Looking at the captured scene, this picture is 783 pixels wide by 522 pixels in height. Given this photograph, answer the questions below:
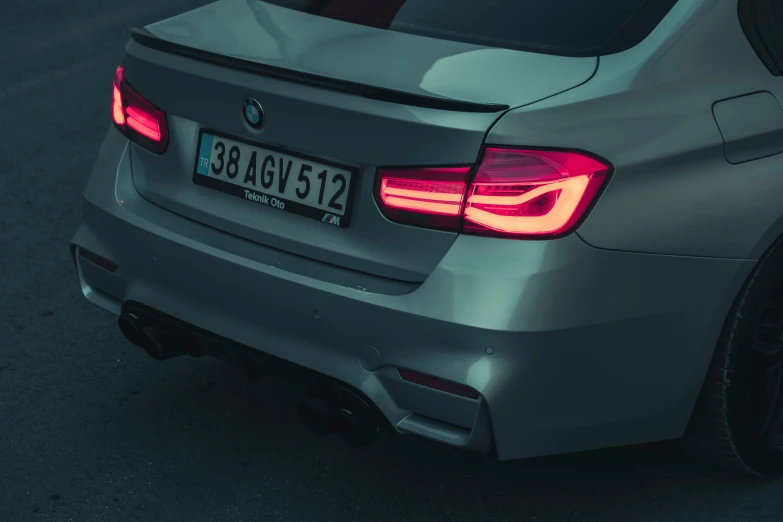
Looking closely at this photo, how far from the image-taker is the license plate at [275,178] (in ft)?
9.96

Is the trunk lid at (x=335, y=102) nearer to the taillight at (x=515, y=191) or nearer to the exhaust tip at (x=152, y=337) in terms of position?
the taillight at (x=515, y=191)

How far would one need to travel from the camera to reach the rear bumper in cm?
286

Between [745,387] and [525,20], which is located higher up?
[525,20]

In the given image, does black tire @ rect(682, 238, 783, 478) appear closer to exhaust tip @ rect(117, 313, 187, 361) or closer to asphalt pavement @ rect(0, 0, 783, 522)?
asphalt pavement @ rect(0, 0, 783, 522)

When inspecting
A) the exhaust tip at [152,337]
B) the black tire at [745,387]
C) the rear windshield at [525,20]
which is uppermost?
the rear windshield at [525,20]

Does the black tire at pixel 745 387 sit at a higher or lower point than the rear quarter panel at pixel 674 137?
lower

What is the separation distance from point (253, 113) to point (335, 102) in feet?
0.87

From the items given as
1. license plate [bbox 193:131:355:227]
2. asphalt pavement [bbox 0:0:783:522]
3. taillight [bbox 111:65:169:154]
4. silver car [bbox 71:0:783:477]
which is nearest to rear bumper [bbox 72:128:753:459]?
silver car [bbox 71:0:783:477]

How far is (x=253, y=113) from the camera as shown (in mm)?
3125

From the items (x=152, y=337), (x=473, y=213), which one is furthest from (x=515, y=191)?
(x=152, y=337)

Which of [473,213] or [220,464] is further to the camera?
[220,464]

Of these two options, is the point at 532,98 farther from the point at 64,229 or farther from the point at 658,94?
the point at 64,229

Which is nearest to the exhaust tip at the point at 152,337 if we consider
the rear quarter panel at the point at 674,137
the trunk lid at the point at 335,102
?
the trunk lid at the point at 335,102

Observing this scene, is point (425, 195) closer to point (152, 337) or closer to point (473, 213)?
point (473, 213)
